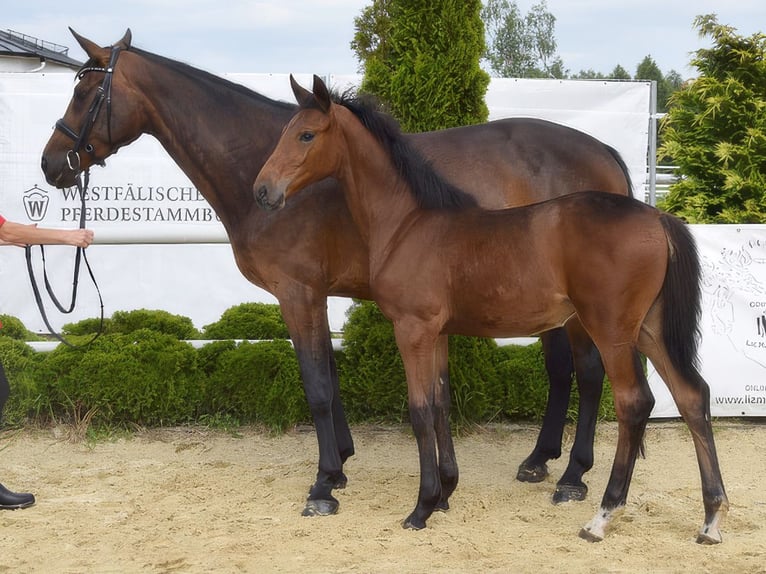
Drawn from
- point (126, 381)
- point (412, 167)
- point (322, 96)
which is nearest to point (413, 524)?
point (412, 167)

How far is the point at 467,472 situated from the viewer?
4.68 m

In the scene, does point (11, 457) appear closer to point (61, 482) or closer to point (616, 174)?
point (61, 482)

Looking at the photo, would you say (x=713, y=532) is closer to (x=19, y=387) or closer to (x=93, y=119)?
(x=93, y=119)

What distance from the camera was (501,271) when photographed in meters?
3.51

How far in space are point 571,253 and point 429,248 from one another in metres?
0.65

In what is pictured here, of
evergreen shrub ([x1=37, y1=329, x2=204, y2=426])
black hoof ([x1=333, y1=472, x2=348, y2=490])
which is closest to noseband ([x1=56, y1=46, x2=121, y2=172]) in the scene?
evergreen shrub ([x1=37, y1=329, x2=204, y2=426])

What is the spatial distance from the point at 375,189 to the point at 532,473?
1.94m

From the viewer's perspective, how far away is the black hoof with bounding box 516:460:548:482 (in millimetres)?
4527

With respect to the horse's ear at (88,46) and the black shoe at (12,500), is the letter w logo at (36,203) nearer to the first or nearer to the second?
the horse's ear at (88,46)

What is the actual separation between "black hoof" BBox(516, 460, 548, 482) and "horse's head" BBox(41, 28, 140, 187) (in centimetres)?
293

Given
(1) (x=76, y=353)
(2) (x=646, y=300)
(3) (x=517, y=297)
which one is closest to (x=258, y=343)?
(1) (x=76, y=353)

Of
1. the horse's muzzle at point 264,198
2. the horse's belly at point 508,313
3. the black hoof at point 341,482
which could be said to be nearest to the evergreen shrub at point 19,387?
the black hoof at point 341,482

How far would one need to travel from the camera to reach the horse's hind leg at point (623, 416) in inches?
132

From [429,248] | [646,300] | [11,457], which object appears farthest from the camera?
[11,457]
